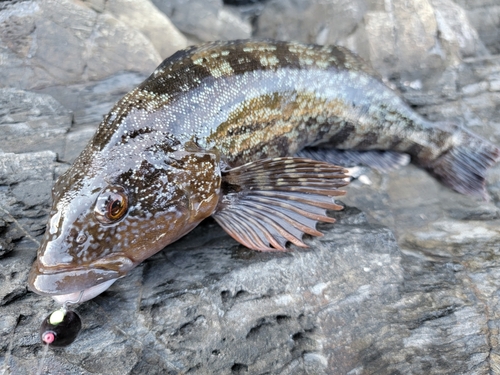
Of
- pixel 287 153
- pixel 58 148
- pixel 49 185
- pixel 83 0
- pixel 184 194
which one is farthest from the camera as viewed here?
pixel 83 0

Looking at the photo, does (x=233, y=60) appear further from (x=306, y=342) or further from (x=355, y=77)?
(x=306, y=342)

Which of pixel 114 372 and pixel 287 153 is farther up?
pixel 287 153

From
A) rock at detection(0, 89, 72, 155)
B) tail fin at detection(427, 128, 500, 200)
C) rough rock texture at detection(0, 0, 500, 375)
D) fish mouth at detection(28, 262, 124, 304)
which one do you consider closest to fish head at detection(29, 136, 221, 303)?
fish mouth at detection(28, 262, 124, 304)

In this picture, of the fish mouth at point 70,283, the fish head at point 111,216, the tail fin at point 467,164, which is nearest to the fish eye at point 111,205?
the fish head at point 111,216

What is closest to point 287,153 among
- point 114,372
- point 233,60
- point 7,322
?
point 233,60

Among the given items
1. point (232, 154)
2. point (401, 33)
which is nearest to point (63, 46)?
point (232, 154)

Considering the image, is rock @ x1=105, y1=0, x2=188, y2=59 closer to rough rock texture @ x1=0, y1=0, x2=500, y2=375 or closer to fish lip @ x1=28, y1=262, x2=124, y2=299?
rough rock texture @ x1=0, y1=0, x2=500, y2=375

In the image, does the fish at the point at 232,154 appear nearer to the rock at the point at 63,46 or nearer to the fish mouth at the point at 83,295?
the fish mouth at the point at 83,295
